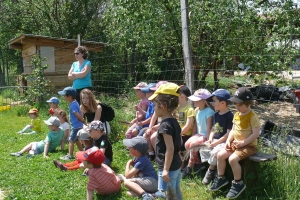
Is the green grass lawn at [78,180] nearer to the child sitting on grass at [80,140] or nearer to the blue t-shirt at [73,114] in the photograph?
the child sitting on grass at [80,140]

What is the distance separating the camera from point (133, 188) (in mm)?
4453

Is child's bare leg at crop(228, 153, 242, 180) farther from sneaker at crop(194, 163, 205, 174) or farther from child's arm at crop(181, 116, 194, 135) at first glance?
child's arm at crop(181, 116, 194, 135)

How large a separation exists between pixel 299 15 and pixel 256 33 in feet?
6.92

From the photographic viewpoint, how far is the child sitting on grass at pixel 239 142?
4.08m

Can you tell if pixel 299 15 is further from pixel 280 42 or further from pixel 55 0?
pixel 55 0

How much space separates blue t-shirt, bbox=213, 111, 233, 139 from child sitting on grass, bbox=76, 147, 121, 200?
1.44m

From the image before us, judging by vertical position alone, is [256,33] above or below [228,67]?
above

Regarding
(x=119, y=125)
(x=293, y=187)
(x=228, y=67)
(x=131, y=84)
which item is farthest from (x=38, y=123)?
(x=293, y=187)

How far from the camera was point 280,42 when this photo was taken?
8.58 metres

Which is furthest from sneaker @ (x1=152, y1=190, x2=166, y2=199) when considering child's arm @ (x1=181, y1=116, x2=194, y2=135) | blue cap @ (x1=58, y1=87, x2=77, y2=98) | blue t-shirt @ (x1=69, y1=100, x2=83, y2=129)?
blue cap @ (x1=58, y1=87, x2=77, y2=98)

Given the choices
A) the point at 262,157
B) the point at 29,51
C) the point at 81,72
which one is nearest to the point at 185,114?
the point at 262,157

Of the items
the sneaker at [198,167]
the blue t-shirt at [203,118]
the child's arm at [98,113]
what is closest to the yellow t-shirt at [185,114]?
the blue t-shirt at [203,118]

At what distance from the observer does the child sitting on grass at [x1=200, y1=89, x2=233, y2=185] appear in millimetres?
4578

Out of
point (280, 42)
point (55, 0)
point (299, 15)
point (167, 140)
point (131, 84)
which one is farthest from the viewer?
point (55, 0)
